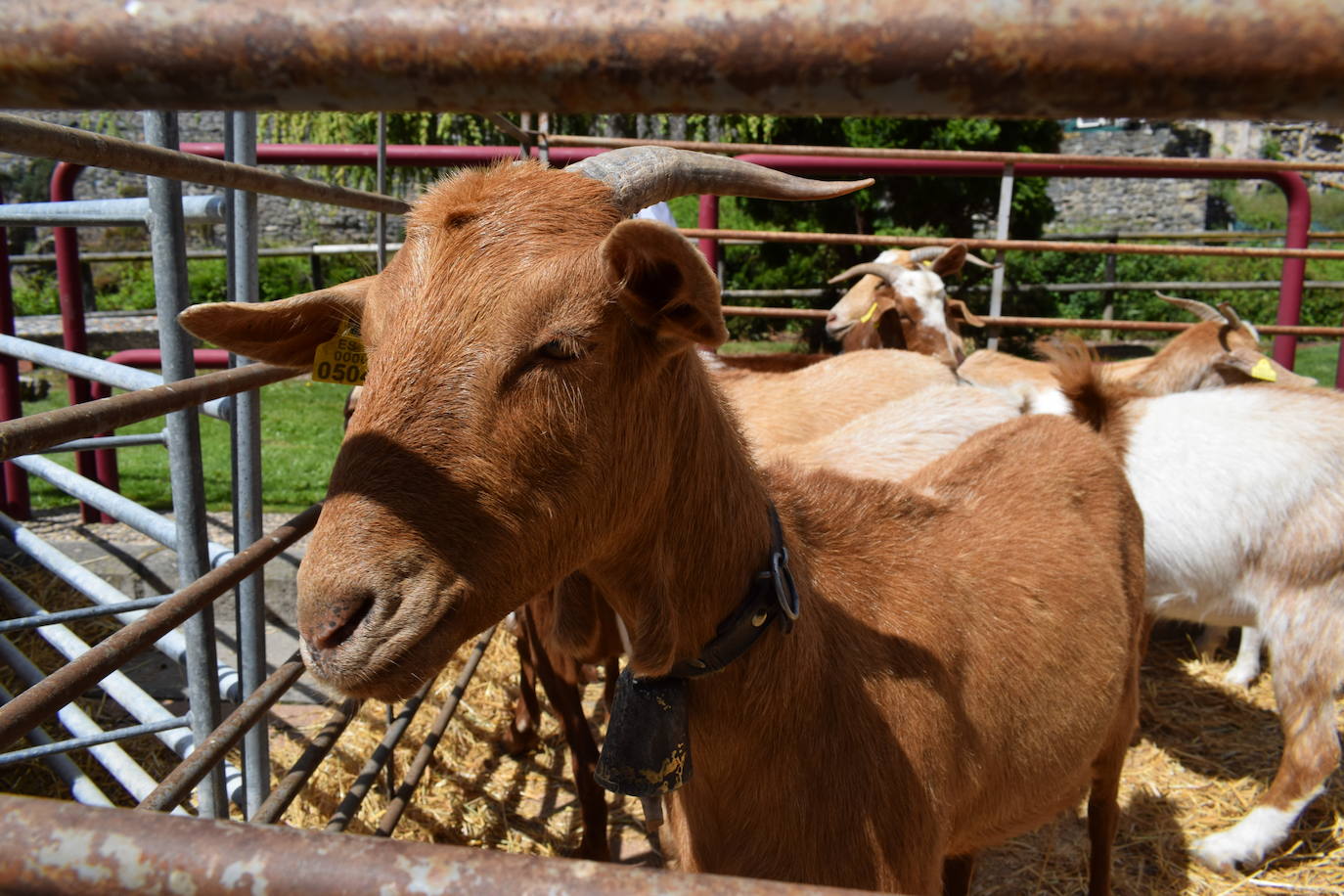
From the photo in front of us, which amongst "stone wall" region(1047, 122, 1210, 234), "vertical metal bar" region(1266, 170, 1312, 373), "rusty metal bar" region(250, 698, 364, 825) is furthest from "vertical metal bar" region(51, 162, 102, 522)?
"stone wall" region(1047, 122, 1210, 234)

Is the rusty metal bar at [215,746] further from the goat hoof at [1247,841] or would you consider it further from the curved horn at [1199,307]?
the curved horn at [1199,307]

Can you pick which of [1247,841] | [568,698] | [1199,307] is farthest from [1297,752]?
[1199,307]

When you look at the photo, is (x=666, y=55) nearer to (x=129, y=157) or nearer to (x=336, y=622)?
(x=336, y=622)

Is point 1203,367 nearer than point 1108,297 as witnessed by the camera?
Yes

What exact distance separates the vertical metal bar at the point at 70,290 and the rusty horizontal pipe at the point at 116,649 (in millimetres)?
3734

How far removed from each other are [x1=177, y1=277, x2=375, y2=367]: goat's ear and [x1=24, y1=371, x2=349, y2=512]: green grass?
454 centimetres

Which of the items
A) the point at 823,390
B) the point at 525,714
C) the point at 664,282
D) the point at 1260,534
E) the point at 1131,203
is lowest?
the point at 525,714

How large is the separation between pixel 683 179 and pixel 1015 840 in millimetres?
3114

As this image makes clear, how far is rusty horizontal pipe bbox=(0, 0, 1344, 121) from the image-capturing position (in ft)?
1.90

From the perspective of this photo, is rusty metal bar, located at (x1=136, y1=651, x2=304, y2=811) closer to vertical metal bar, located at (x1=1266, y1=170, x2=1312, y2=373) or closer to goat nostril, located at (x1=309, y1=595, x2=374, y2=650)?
goat nostril, located at (x1=309, y1=595, x2=374, y2=650)

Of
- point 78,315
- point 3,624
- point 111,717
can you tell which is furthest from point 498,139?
point 3,624

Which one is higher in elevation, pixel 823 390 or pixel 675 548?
pixel 675 548

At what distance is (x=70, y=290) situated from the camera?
5.05 m

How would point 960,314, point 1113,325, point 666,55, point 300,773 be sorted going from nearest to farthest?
point 666,55, point 300,773, point 1113,325, point 960,314
